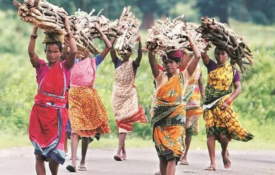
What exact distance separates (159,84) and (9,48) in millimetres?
19529

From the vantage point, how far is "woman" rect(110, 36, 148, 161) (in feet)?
45.3

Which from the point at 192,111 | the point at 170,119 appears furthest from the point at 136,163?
the point at 170,119

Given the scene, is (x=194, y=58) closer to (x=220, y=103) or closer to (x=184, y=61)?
(x=220, y=103)

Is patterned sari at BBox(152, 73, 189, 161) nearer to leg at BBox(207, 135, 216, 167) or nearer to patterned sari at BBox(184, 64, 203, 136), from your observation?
leg at BBox(207, 135, 216, 167)

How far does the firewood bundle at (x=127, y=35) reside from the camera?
42.5ft

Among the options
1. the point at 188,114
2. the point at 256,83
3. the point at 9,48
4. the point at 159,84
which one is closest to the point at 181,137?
the point at 159,84

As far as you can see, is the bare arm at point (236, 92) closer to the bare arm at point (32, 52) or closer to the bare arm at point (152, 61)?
the bare arm at point (152, 61)

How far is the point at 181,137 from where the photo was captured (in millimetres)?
10289

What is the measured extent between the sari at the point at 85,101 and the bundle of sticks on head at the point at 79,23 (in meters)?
0.27

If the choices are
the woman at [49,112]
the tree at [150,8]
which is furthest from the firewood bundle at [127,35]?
the tree at [150,8]

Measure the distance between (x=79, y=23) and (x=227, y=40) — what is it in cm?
215

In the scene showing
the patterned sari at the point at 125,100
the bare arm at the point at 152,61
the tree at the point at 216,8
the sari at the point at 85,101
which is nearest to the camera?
the bare arm at the point at 152,61

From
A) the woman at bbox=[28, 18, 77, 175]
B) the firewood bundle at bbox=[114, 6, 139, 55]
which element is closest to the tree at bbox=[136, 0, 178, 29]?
the firewood bundle at bbox=[114, 6, 139, 55]

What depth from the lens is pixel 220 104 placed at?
41.9ft
